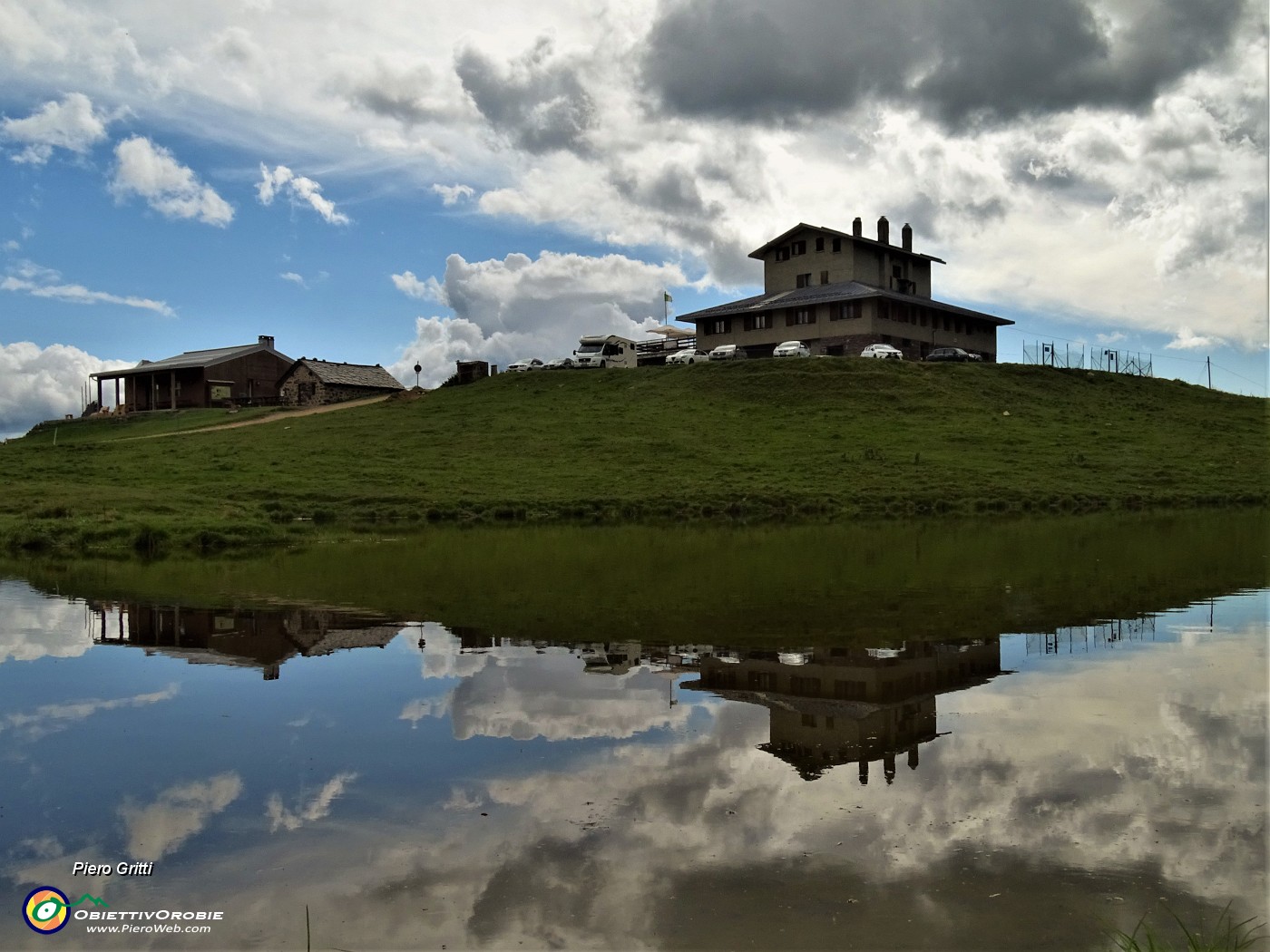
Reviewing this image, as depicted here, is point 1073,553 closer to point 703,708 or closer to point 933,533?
point 933,533

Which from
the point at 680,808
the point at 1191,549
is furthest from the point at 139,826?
the point at 1191,549

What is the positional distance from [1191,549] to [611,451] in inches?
1348

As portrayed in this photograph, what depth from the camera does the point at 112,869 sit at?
815 cm

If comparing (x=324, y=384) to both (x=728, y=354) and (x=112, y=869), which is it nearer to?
(x=728, y=354)

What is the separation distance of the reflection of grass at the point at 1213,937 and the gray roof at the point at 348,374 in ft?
293

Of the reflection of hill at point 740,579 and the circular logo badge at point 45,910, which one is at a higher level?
the reflection of hill at point 740,579

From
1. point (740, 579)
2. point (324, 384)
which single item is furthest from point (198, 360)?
point (740, 579)

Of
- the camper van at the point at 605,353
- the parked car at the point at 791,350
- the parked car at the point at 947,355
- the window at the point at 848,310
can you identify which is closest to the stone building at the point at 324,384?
the camper van at the point at 605,353

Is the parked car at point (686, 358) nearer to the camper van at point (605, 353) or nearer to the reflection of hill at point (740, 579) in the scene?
the camper van at point (605, 353)

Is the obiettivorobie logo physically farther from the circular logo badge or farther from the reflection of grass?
the reflection of grass

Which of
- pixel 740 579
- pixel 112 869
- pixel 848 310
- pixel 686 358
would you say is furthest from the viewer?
pixel 848 310

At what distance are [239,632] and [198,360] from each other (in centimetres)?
8358

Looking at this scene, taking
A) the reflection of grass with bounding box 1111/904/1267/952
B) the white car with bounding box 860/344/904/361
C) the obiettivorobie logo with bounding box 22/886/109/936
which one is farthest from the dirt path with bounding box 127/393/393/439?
the reflection of grass with bounding box 1111/904/1267/952

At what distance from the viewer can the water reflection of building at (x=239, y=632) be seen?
680 inches
